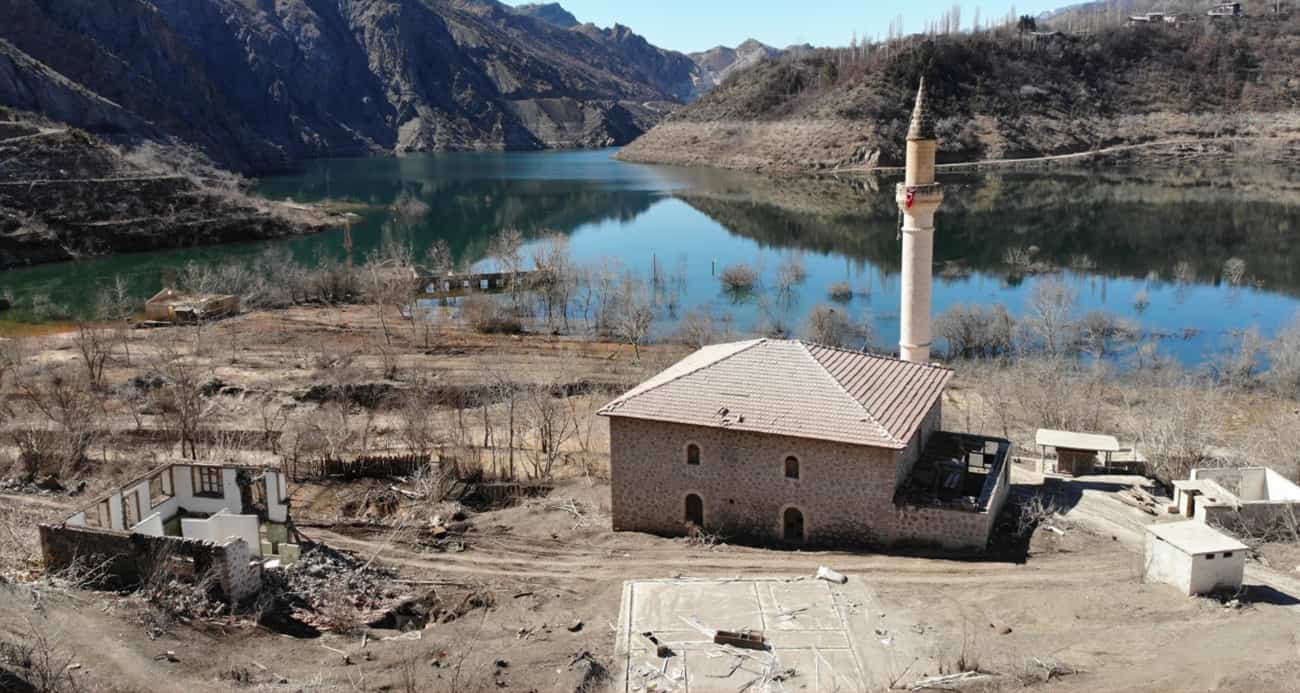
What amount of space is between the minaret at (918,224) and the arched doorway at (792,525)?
7.87 meters

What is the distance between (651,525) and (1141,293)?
135 feet

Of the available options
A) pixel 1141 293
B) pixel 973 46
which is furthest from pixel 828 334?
pixel 973 46

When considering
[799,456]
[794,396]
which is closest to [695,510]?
[799,456]

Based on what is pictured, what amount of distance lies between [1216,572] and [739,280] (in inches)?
A: 1717

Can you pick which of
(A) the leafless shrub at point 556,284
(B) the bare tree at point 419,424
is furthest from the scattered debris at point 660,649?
(A) the leafless shrub at point 556,284

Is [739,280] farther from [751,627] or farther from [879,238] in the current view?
[751,627]

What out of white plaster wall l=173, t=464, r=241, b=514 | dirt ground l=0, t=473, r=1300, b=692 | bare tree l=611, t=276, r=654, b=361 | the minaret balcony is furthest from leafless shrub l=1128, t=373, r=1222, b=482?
white plaster wall l=173, t=464, r=241, b=514

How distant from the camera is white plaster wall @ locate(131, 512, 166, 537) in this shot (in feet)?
68.0

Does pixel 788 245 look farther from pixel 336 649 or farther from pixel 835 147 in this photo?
pixel 336 649

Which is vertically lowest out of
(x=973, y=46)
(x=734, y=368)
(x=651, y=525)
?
(x=651, y=525)

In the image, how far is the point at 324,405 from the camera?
114ft

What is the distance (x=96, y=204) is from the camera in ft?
253

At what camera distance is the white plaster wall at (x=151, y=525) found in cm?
2072

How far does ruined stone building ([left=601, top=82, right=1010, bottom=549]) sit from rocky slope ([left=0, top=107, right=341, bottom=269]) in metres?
62.5
